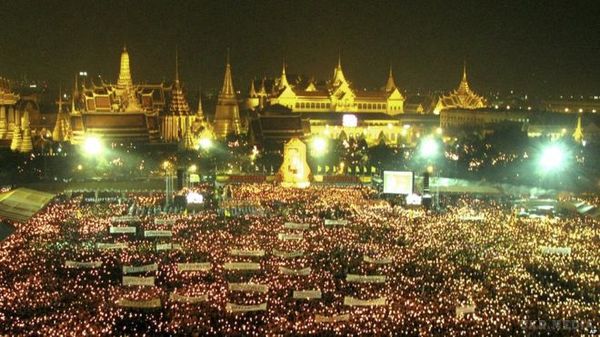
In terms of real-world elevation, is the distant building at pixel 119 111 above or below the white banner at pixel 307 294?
above

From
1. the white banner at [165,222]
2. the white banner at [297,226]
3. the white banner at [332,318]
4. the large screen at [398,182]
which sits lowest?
the white banner at [332,318]

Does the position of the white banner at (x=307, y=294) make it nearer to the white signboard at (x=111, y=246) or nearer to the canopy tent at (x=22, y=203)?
the white signboard at (x=111, y=246)

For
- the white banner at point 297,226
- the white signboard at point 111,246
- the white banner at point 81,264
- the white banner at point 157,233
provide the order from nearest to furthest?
1. the white banner at point 81,264
2. the white signboard at point 111,246
3. the white banner at point 157,233
4. the white banner at point 297,226

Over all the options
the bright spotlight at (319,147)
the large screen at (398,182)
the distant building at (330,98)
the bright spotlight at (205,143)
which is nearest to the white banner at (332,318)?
the large screen at (398,182)

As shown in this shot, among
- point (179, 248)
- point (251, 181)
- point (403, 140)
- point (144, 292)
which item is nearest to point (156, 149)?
point (251, 181)

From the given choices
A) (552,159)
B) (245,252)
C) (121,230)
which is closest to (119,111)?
(552,159)

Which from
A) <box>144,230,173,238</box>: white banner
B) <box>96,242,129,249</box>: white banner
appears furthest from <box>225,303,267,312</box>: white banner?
<box>144,230,173,238</box>: white banner

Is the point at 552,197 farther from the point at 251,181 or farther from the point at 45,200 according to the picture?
the point at 45,200
